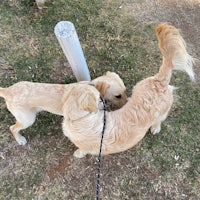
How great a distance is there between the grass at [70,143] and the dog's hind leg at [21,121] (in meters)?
0.13

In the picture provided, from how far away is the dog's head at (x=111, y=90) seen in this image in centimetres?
348

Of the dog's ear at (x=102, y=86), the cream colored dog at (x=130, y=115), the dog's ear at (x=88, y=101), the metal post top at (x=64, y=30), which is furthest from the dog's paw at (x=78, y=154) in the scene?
the metal post top at (x=64, y=30)

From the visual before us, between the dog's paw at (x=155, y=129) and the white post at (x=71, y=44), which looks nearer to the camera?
the white post at (x=71, y=44)

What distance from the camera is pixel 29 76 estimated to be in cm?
452

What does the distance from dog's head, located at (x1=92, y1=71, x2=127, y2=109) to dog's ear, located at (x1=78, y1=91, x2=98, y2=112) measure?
65cm

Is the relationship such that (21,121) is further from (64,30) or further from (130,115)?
(130,115)

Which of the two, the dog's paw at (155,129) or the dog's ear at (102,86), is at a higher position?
the dog's ear at (102,86)

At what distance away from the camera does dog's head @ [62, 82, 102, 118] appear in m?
2.80

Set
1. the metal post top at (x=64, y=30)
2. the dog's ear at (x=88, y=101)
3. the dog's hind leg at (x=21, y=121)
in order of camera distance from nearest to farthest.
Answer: the dog's ear at (x=88, y=101), the metal post top at (x=64, y=30), the dog's hind leg at (x=21, y=121)

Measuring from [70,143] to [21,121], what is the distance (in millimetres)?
749

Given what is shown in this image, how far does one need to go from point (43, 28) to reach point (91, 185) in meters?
2.52

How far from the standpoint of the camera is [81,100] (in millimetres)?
2807

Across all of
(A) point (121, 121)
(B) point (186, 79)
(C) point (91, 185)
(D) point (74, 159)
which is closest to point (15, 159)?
(D) point (74, 159)

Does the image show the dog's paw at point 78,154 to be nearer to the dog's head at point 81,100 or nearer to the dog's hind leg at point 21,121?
the dog's hind leg at point 21,121
